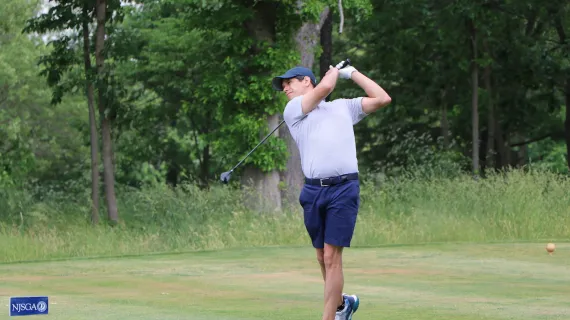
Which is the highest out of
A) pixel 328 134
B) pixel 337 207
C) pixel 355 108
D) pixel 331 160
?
pixel 355 108

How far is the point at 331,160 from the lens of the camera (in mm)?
7383

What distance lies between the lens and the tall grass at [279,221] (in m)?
17.1

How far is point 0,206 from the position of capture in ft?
74.4

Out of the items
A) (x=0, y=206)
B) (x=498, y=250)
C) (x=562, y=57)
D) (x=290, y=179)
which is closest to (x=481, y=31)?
(x=562, y=57)

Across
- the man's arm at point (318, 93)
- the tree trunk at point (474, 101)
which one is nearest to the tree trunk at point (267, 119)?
the tree trunk at point (474, 101)

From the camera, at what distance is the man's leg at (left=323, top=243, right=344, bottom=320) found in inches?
293

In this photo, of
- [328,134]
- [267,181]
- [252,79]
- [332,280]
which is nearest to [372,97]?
[328,134]

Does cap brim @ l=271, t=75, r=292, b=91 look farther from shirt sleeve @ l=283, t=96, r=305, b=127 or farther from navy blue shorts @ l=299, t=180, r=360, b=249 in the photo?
navy blue shorts @ l=299, t=180, r=360, b=249

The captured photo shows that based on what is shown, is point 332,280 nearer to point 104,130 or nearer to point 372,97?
point 372,97

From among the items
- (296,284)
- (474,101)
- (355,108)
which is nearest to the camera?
(355,108)

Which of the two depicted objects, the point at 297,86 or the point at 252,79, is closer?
the point at 297,86

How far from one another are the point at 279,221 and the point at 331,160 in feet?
36.5

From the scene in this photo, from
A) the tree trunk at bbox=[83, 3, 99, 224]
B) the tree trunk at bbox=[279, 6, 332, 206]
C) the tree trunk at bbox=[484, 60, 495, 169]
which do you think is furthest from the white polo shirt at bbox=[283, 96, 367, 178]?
the tree trunk at bbox=[484, 60, 495, 169]

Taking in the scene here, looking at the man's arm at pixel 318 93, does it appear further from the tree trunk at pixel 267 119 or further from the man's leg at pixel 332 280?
the tree trunk at pixel 267 119
